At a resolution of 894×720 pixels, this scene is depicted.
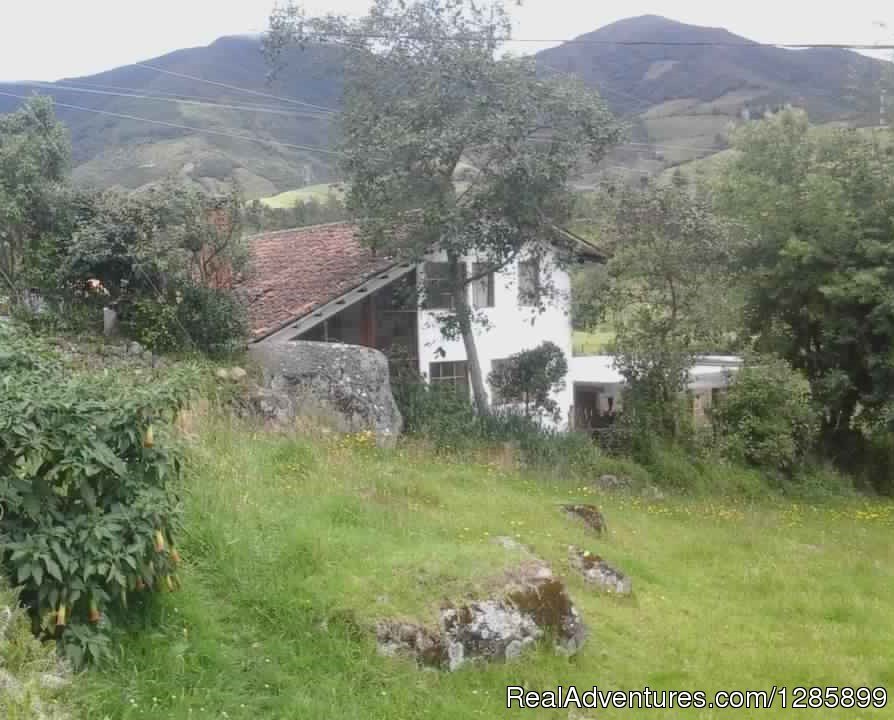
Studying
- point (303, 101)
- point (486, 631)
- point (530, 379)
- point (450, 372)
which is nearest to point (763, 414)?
point (530, 379)

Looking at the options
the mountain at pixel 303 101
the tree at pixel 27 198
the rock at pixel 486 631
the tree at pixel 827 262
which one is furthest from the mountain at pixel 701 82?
the rock at pixel 486 631

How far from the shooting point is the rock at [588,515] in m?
9.73

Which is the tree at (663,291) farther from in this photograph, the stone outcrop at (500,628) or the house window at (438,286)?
the stone outcrop at (500,628)

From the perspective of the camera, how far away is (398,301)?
1853cm

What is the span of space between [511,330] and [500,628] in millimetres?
15670

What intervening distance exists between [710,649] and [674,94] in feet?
281

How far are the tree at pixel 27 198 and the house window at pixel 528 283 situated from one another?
8.85 m

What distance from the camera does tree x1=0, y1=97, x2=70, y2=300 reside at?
12.3 metres

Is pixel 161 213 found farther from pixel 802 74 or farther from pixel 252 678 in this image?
pixel 802 74

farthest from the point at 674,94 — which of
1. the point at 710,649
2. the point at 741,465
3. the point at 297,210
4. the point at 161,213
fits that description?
the point at 710,649

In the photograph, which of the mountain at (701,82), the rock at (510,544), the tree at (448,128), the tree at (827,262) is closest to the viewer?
the rock at (510,544)

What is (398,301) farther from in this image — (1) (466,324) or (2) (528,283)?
(2) (528,283)

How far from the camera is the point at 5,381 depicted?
4.61m

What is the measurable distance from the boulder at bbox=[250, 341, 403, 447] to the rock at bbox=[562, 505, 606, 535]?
332 centimetres
